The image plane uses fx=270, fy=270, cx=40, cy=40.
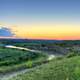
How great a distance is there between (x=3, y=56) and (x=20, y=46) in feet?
21.5

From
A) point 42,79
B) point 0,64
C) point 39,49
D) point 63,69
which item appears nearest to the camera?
point 42,79

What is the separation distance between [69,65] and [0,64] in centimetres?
845

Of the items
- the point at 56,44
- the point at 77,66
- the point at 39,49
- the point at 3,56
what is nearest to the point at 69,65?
the point at 77,66

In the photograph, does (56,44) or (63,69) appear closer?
(63,69)

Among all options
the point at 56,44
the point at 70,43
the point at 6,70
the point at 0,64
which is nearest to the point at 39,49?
the point at 56,44

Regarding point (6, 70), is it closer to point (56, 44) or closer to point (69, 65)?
point (69, 65)

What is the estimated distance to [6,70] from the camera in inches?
531

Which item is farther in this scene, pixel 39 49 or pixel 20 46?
pixel 20 46

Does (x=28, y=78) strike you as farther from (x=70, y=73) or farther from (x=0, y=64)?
(x=0, y=64)

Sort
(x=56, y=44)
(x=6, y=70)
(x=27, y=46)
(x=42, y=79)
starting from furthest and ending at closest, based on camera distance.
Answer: (x=27, y=46)
(x=56, y=44)
(x=6, y=70)
(x=42, y=79)

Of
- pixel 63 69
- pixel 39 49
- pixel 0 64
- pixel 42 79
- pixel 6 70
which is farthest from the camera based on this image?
pixel 39 49

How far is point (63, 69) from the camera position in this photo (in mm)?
7590

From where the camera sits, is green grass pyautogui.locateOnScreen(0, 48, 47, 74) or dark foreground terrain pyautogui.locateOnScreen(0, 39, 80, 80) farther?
green grass pyautogui.locateOnScreen(0, 48, 47, 74)

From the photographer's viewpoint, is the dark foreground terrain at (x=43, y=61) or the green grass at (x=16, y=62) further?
the green grass at (x=16, y=62)
